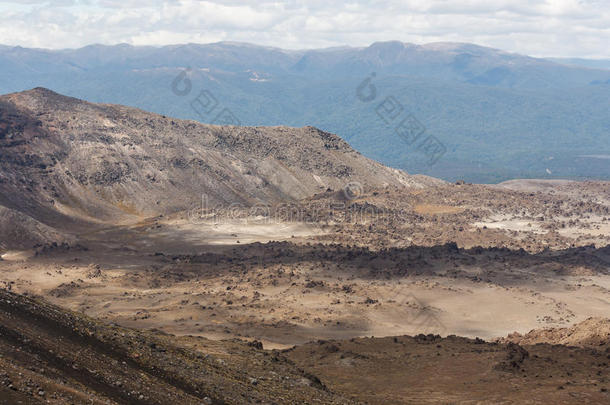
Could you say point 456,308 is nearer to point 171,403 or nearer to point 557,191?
point 171,403

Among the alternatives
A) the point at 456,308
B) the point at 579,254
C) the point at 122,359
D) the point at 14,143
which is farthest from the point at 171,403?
the point at 14,143

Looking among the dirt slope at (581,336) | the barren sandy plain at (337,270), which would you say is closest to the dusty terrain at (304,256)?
the dirt slope at (581,336)

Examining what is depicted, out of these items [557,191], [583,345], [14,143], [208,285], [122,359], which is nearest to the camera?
[122,359]

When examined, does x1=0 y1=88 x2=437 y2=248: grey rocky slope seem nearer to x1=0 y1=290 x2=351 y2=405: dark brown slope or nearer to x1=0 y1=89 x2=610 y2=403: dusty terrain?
x1=0 y1=89 x2=610 y2=403: dusty terrain

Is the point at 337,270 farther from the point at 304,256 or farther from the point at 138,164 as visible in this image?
the point at 138,164

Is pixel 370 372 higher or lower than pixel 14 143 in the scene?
lower

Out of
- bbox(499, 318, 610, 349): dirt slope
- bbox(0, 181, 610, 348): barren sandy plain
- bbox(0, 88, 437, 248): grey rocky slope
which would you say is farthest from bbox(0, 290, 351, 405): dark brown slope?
bbox(0, 88, 437, 248): grey rocky slope
